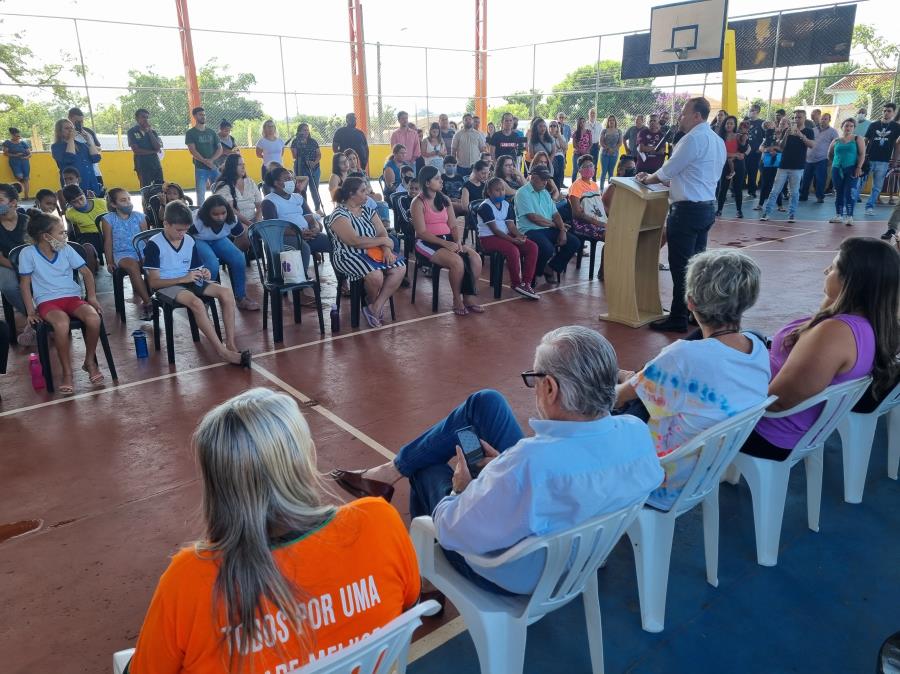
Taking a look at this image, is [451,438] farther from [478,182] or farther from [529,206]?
[478,182]

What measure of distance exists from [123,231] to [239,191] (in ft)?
4.78

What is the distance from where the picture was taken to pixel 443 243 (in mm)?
5883

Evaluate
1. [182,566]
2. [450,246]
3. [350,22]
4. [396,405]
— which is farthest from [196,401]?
[350,22]

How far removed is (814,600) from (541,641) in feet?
3.27

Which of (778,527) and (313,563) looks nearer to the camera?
(313,563)

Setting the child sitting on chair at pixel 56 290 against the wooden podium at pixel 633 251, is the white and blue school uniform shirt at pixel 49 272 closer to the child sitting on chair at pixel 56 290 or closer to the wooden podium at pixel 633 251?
the child sitting on chair at pixel 56 290

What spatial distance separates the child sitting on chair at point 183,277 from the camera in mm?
4660

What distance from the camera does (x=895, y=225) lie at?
26.8 ft

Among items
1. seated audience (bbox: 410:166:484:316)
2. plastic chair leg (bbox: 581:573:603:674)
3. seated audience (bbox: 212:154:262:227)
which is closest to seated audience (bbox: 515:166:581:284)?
seated audience (bbox: 410:166:484:316)

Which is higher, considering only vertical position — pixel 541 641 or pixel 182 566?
pixel 182 566

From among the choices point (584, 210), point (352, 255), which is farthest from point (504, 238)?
point (352, 255)

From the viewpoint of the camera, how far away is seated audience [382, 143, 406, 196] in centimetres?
957

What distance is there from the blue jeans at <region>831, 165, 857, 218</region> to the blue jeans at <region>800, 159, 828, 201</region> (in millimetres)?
1361

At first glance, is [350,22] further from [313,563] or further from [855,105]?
[313,563]
